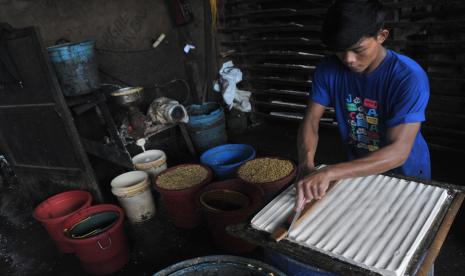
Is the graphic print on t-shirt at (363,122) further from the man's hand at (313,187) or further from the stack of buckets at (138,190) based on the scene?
the stack of buckets at (138,190)

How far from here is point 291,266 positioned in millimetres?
1548

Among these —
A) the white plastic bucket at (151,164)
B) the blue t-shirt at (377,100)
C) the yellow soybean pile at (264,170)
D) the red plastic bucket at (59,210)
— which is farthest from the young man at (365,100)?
the red plastic bucket at (59,210)

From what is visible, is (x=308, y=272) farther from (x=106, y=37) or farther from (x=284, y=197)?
(x=106, y=37)

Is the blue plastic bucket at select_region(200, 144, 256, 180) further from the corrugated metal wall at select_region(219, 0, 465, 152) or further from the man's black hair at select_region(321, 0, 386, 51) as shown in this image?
the man's black hair at select_region(321, 0, 386, 51)

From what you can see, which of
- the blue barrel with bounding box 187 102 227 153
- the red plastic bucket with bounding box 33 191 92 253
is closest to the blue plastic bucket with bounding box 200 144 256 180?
the blue barrel with bounding box 187 102 227 153

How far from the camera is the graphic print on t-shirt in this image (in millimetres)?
2068

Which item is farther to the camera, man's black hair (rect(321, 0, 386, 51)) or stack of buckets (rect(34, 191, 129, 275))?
stack of buckets (rect(34, 191, 129, 275))

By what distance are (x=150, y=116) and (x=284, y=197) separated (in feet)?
11.5

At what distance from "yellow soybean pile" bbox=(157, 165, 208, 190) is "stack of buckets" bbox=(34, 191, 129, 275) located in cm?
56

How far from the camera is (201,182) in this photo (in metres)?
3.63

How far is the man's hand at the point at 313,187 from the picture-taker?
1.59 meters

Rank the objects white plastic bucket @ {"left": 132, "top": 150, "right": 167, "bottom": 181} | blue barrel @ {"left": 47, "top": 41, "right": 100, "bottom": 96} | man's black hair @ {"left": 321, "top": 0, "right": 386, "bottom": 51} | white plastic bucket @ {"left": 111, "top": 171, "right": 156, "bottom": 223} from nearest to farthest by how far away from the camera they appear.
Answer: man's black hair @ {"left": 321, "top": 0, "right": 386, "bottom": 51} < blue barrel @ {"left": 47, "top": 41, "right": 100, "bottom": 96} < white plastic bucket @ {"left": 111, "top": 171, "right": 156, "bottom": 223} < white plastic bucket @ {"left": 132, "top": 150, "right": 167, "bottom": 181}

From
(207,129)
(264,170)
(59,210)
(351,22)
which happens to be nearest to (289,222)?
(351,22)

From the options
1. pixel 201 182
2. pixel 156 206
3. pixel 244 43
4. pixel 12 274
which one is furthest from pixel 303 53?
pixel 12 274
